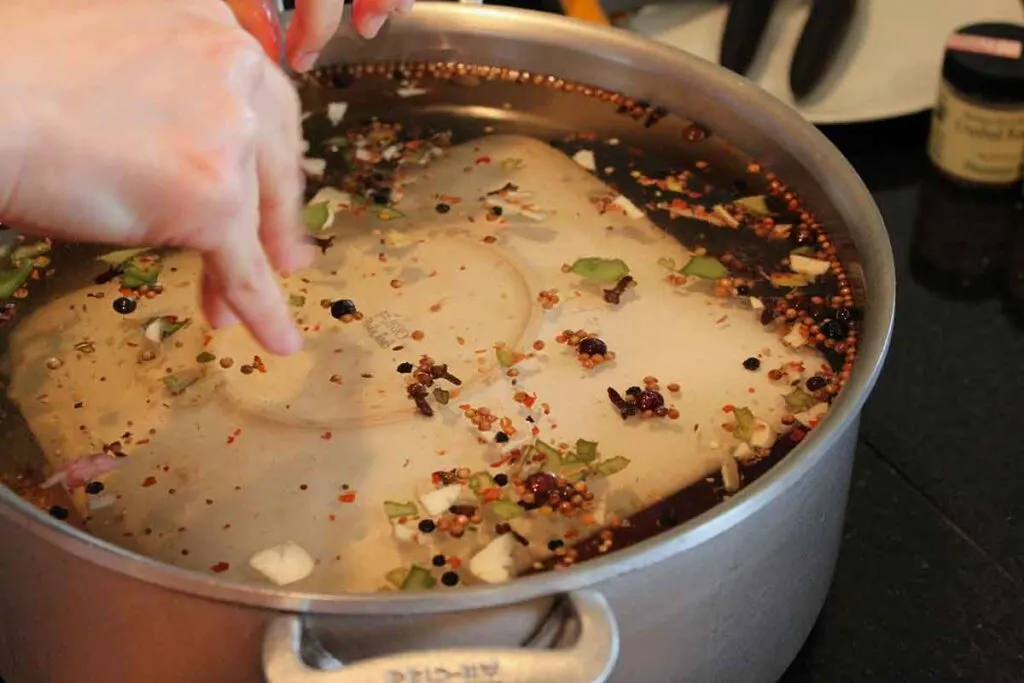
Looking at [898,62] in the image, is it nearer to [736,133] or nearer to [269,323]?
[736,133]

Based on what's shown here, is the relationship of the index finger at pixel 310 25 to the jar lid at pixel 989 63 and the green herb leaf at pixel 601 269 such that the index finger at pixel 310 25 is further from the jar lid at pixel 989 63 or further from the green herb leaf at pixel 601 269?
the jar lid at pixel 989 63

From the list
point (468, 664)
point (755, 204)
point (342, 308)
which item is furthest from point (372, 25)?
point (468, 664)

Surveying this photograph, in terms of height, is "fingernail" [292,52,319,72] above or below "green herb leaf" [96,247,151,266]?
above

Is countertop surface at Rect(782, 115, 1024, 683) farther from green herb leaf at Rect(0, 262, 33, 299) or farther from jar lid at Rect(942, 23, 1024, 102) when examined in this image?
green herb leaf at Rect(0, 262, 33, 299)

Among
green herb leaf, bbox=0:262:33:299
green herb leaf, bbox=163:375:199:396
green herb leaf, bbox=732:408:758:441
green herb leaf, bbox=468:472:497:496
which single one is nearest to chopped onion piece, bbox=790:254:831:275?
green herb leaf, bbox=732:408:758:441

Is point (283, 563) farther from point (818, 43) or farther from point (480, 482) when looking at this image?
point (818, 43)

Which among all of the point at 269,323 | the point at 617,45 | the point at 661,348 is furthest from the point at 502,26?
the point at 269,323
